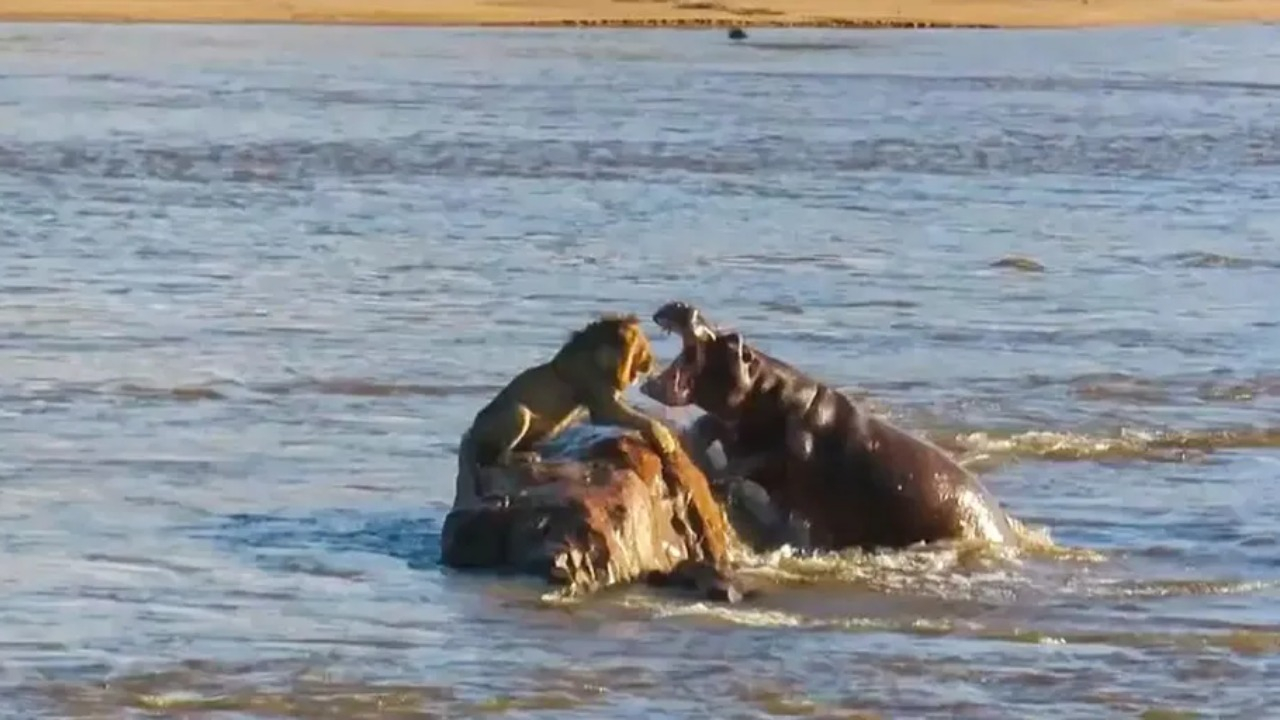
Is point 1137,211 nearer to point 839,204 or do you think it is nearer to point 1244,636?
point 839,204

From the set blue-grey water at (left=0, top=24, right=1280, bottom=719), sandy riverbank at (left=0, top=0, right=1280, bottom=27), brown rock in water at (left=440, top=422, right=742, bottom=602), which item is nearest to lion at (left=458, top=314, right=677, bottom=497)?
brown rock in water at (left=440, top=422, right=742, bottom=602)

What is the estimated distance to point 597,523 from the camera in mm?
9500

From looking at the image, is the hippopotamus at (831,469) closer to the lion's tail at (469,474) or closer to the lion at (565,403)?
the lion at (565,403)

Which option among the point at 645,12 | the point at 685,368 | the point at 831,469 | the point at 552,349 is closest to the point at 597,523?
the point at 685,368

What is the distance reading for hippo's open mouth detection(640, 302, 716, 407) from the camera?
1023cm

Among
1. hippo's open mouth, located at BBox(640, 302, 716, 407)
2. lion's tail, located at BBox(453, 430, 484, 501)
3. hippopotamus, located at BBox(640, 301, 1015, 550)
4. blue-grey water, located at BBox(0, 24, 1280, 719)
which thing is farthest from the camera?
hippopotamus, located at BBox(640, 301, 1015, 550)

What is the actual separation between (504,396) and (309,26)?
51.0 metres

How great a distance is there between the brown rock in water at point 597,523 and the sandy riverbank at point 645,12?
51.0 metres

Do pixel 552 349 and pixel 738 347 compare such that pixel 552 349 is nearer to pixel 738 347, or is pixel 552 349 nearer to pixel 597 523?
pixel 738 347

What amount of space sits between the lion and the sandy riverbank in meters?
50.8

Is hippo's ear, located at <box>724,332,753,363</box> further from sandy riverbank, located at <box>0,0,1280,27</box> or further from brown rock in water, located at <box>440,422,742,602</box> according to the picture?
sandy riverbank, located at <box>0,0,1280,27</box>

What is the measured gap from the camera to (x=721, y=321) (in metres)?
17.1

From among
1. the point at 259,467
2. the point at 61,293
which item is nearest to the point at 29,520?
the point at 259,467

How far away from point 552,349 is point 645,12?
1999 inches
